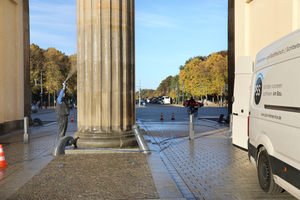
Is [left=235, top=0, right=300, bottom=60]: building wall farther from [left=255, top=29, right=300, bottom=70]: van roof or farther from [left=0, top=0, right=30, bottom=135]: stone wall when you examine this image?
[left=0, top=0, right=30, bottom=135]: stone wall

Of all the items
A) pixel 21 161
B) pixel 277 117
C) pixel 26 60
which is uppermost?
pixel 26 60

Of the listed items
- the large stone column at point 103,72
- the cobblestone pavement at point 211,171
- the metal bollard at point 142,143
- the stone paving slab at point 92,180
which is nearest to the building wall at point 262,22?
the cobblestone pavement at point 211,171

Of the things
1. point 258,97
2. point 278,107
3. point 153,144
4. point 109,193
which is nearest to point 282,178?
point 278,107

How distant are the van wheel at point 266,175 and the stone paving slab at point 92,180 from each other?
5.77 feet

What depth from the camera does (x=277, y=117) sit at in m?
4.55

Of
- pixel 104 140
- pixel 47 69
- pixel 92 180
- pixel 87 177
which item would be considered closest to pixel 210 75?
pixel 47 69

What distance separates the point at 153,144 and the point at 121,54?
3281 millimetres

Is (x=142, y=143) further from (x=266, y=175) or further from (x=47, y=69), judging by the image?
(x=47, y=69)

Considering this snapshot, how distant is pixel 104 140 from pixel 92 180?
322 cm

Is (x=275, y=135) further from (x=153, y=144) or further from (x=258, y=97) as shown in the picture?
(x=153, y=144)

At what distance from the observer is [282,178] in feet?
14.2

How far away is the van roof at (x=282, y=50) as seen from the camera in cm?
420

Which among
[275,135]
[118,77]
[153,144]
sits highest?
[118,77]

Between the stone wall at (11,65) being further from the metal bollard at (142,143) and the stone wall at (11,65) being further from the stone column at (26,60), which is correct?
the metal bollard at (142,143)
